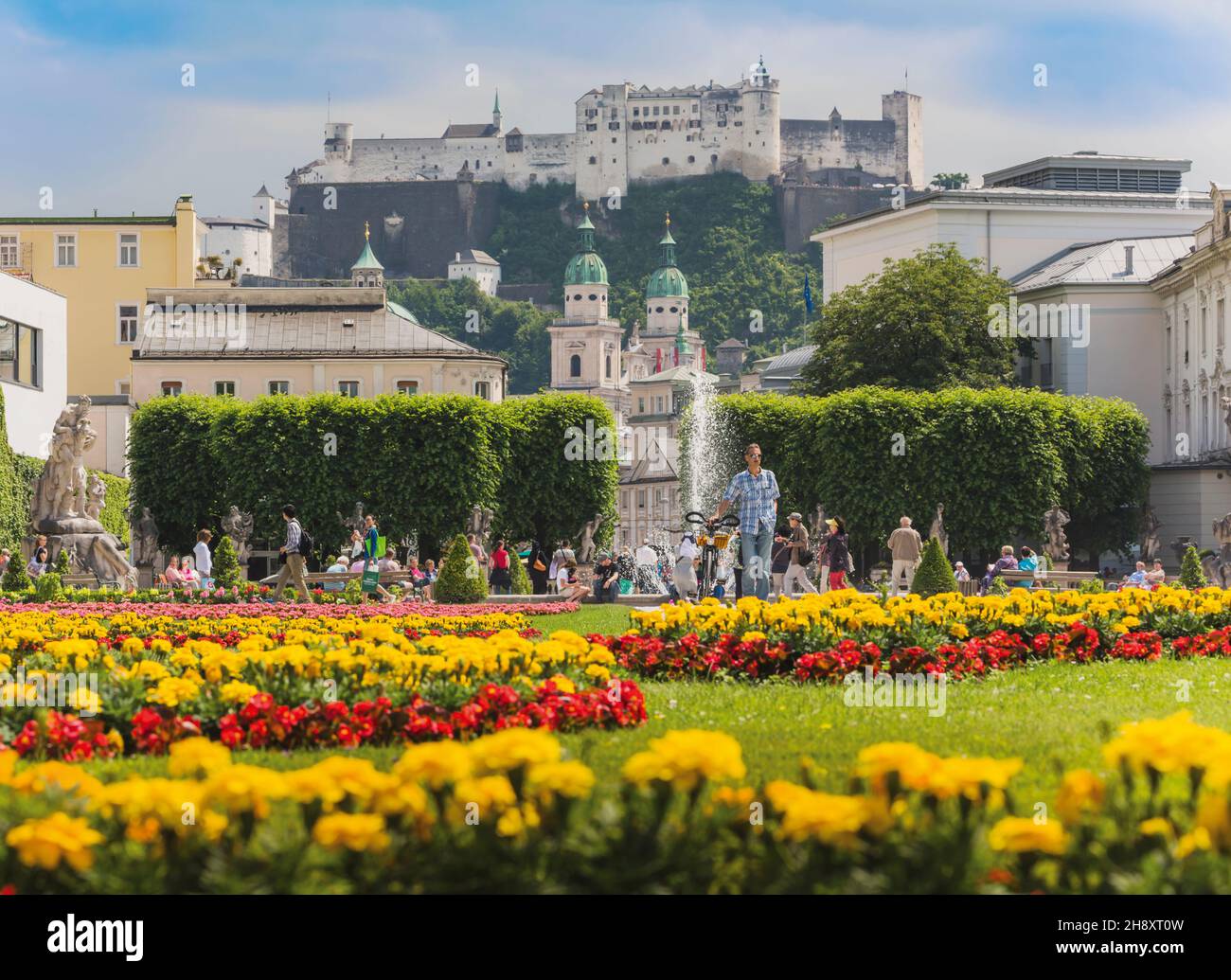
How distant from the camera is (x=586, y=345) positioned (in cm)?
19075

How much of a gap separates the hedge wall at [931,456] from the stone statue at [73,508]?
26.3m

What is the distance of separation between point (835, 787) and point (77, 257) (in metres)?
86.0

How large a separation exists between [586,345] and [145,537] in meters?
134

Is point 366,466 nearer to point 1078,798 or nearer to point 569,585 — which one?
point 569,585

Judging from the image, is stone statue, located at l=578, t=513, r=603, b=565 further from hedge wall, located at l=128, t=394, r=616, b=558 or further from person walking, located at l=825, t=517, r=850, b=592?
person walking, located at l=825, t=517, r=850, b=592

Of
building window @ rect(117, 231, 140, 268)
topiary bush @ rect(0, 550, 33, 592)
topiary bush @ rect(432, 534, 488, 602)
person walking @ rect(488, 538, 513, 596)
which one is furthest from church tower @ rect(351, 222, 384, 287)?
topiary bush @ rect(0, 550, 33, 592)

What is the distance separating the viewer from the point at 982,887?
21.2 ft

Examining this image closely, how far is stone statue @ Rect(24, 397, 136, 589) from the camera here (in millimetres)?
35406

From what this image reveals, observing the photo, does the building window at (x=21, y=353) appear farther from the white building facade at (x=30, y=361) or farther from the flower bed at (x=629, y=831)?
the flower bed at (x=629, y=831)

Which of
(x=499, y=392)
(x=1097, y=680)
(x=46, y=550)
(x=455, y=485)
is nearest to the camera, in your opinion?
(x=1097, y=680)

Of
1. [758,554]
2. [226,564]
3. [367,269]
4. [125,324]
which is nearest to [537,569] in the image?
[226,564]

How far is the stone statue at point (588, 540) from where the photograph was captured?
59375 mm

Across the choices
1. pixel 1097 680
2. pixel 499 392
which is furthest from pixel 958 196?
pixel 1097 680
